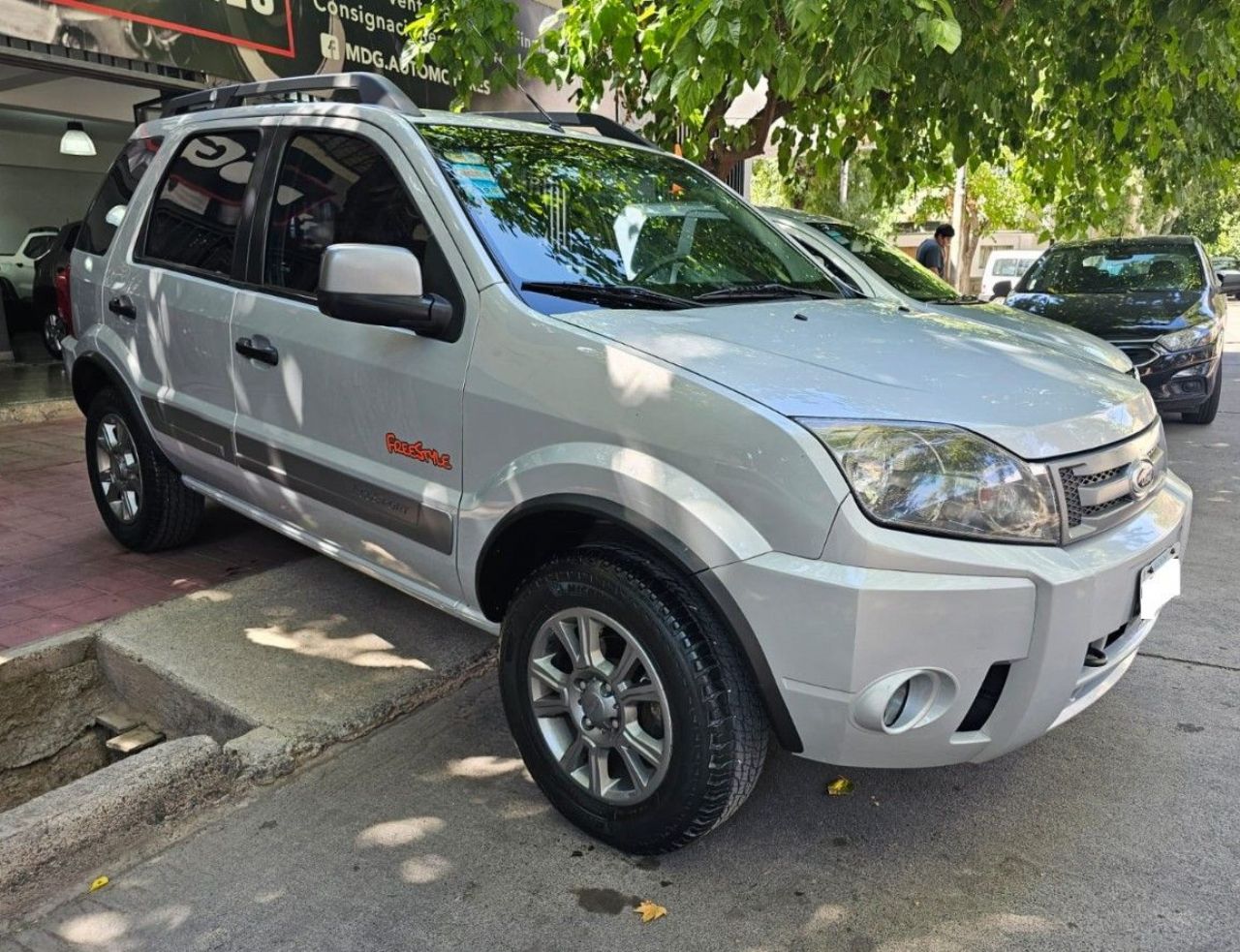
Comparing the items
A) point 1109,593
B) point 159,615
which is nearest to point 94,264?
point 159,615

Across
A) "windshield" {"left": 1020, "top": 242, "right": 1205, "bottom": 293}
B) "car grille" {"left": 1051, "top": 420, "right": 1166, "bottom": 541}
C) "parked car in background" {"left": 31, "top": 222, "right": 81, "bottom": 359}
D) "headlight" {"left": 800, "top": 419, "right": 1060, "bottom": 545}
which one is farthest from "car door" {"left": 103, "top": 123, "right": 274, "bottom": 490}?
"parked car in background" {"left": 31, "top": 222, "right": 81, "bottom": 359}

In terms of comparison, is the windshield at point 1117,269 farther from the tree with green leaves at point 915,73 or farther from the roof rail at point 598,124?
the roof rail at point 598,124

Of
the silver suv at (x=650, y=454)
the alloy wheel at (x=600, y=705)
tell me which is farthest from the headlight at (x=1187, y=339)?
the alloy wheel at (x=600, y=705)

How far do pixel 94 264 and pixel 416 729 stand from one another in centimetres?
281

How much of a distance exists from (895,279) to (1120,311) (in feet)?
8.47

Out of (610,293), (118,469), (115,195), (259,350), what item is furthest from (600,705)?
(115,195)

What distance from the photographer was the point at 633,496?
94.3 inches

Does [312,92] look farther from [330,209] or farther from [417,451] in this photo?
[417,451]

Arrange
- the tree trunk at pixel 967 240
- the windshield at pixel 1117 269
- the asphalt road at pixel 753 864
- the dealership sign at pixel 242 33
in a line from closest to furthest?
1. the asphalt road at pixel 753 864
2. the dealership sign at pixel 242 33
3. the windshield at pixel 1117 269
4. the tree trunk at pixel 967 240

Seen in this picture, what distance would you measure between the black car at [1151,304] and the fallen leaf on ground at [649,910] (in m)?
6.81

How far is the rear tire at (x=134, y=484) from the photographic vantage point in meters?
4.54

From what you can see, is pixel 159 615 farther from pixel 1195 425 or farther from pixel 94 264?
pixel 1195 425

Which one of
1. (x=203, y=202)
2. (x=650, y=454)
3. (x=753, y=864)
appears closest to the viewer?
(x=650, y=454)

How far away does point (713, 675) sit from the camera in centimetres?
234
